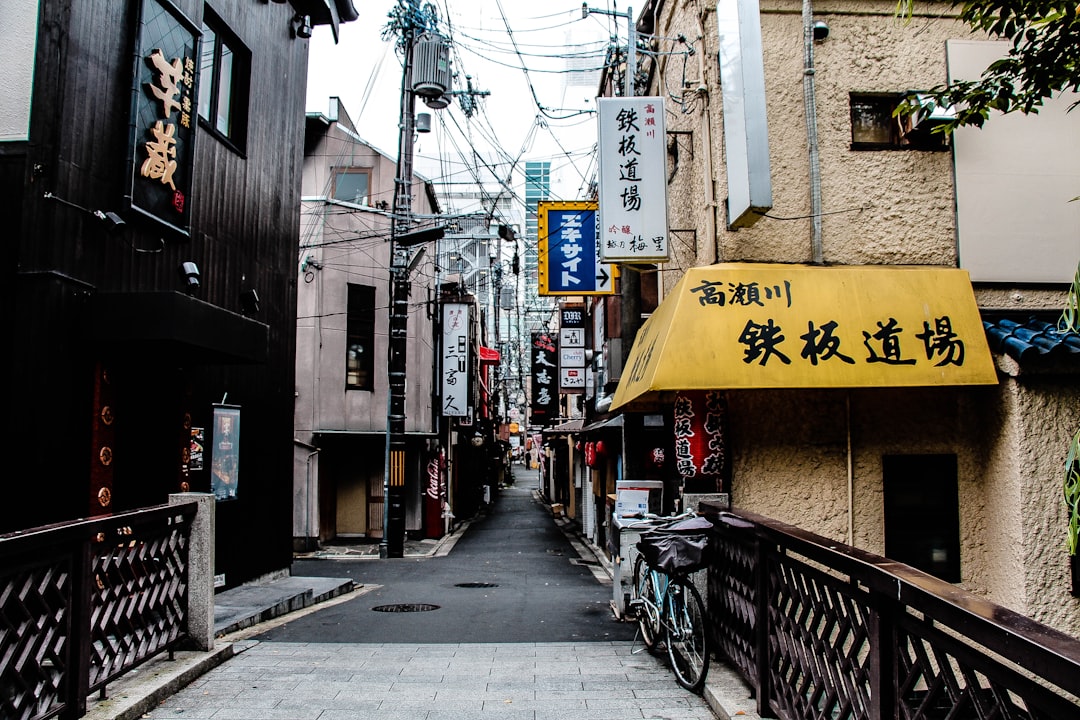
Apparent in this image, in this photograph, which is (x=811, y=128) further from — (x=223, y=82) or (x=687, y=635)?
(x=223, y=82)

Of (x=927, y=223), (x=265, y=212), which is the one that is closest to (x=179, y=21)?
(x=265, y=212)

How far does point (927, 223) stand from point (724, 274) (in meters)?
2.93

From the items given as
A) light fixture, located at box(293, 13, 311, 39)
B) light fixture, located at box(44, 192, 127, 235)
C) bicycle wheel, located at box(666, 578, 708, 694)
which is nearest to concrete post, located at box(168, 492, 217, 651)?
light fixture, located at box(44, 192, 127, 235)

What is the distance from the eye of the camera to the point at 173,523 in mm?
7246

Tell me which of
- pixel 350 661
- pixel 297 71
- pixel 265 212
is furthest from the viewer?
pixel 297 71

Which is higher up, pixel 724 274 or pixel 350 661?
pixel 724 274

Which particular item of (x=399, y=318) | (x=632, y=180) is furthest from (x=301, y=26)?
(x=632, y=180)

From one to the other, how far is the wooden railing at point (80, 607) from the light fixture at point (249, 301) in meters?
6.00

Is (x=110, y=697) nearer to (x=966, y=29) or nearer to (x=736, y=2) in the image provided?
(x=736, y=2)

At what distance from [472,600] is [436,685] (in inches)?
246

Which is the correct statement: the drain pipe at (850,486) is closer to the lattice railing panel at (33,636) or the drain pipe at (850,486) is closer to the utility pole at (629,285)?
the utility pole at (629,285)

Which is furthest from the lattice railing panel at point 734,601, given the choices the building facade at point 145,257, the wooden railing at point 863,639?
the building facade at point 145,257

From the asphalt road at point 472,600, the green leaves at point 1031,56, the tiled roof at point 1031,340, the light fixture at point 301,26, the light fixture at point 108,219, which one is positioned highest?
the light fixture at point 301,26

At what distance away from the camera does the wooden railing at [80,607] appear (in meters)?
4.84
